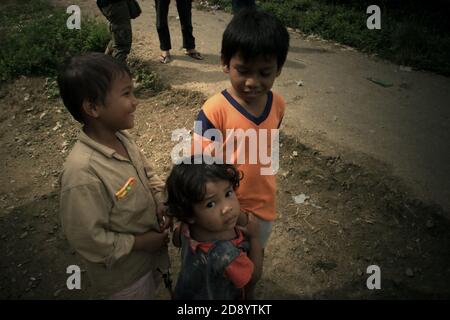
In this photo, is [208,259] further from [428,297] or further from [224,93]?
[428,297]

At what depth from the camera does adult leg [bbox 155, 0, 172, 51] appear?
15.8 ft

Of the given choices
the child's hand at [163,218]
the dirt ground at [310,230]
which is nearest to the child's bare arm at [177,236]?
the child's hand at [163,218]

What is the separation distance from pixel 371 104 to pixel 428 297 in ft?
7.67

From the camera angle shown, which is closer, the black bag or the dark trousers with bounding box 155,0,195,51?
the black bag

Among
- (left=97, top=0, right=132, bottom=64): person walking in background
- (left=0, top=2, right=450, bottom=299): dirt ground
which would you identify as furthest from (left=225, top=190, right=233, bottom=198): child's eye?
(left=97, top=0, right=132, bottom=64): person walking in background

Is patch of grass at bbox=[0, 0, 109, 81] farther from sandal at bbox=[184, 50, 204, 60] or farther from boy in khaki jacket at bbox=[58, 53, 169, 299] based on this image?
boy in khaki jacket at bbox=[58, 53, 169, 299]

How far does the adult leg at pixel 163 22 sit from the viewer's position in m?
4.83

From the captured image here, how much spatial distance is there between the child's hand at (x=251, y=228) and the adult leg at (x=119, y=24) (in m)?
3.01

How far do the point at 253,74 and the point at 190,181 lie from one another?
0.62 m

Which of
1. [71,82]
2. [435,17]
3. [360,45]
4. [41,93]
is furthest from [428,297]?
[435,17]

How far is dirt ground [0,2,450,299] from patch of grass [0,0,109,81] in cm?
153

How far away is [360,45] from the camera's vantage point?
227 inches

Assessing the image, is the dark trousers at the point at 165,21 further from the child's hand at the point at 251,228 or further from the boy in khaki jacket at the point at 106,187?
the child's hand at the point at 251,228

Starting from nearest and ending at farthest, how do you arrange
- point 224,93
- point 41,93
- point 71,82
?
point 71,82 < point 224,93 < point 41,93
